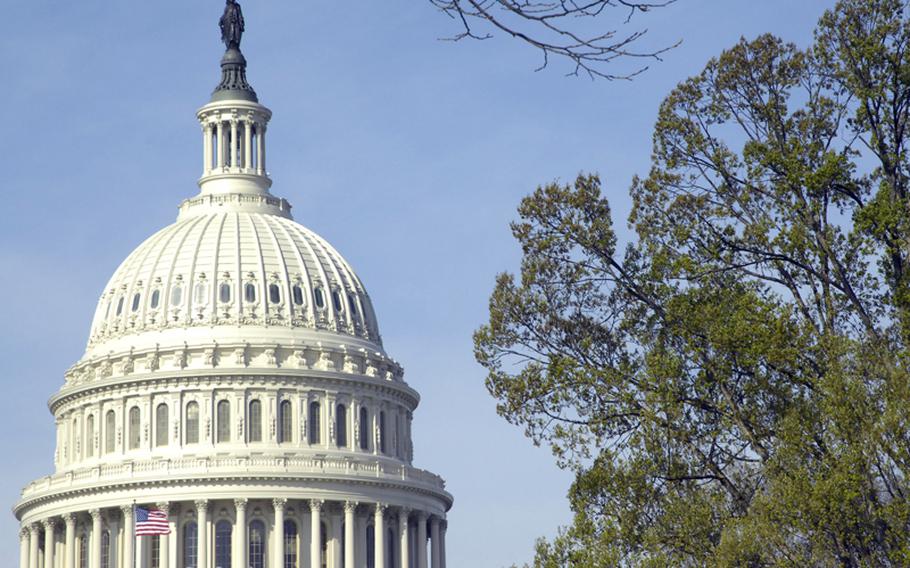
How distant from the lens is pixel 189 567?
14088 centimetres

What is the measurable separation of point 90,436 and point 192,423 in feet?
28.3

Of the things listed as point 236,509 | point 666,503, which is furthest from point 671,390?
point 236,509

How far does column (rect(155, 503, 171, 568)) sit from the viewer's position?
13988 cm

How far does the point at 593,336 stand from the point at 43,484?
317 feet

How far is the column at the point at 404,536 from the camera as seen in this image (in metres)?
145

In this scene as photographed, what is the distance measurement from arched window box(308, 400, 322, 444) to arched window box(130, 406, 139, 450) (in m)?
12.1

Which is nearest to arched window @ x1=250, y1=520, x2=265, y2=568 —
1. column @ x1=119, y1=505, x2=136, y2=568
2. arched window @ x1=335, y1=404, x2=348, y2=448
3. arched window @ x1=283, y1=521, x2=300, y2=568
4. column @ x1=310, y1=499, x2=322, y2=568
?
arched window @ x1=283, y1=521, x2=300, y2=568

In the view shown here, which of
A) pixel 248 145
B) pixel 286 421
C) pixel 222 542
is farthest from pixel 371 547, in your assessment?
pixel 248 145

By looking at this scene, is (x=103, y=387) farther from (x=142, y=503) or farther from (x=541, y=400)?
(x=541, y=400)

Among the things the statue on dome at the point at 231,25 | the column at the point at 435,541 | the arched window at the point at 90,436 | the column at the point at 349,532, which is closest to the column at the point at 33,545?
the arched window at the point at 90,436

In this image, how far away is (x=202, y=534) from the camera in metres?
140

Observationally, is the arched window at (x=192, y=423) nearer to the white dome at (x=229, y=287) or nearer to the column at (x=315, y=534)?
the white dome at (x=229, y=287)

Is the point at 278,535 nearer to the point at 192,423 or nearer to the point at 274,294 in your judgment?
the point at 192,423

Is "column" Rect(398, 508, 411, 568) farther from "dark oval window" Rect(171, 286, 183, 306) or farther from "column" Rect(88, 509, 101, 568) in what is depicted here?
"dark oval window" Rect(171, 286, 183, 306)
